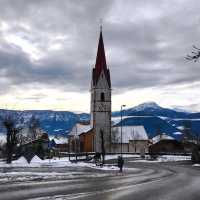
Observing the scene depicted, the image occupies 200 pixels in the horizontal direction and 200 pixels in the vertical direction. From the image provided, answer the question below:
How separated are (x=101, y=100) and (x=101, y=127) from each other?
7424 mm

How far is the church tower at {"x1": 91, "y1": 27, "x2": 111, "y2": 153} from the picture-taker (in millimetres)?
120938

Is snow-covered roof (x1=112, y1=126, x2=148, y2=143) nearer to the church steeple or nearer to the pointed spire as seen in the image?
the church steeple

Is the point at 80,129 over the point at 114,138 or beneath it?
over

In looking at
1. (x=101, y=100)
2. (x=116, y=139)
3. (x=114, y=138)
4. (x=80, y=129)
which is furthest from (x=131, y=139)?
(x=101, y=100)

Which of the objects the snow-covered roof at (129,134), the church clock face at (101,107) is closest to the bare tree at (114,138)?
the snow-covered roof at (129,134)

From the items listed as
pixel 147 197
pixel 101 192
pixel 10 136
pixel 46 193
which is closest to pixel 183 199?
pixel 147 197

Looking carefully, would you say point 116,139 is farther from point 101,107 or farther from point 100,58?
point 100,58

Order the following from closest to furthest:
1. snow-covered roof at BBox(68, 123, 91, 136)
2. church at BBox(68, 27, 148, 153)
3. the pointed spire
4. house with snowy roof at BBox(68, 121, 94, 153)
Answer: the pointed spire → church at BBox(68, 27, 148, 153) → house with snowy roof at BBox(68, 121, 94, 153) → snow-covered roof at BBox(68, 123, 91, 136)

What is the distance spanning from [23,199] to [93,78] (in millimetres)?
108134

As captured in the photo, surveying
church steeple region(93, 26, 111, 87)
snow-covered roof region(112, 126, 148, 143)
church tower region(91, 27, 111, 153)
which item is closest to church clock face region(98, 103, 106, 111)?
church tower region(91, 27, 111, 153)

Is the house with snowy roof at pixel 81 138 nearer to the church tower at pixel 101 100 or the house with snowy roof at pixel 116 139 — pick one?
the house with snowy roof at pixel 116 139

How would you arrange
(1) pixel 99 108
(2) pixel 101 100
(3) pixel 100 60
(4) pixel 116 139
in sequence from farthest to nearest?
(4) pixel 116 139
(1) pixel 99 108
(2) pixel 101 100
(3) pixel 100 60

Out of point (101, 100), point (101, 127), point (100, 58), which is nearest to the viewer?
point (100, 58)

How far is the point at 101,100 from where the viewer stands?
126375mm
